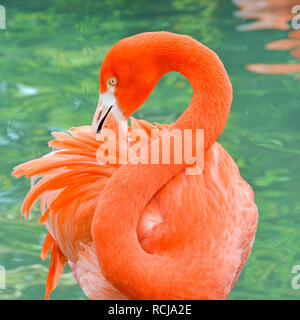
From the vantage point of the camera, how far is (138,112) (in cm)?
404

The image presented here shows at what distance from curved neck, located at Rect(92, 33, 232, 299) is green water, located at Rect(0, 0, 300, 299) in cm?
83

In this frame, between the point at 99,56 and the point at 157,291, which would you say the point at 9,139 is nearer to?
the point at 99,56

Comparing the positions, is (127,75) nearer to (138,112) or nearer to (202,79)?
(202,79)

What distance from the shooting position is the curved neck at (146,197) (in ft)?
6.69

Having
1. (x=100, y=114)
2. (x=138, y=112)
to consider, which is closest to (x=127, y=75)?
(x=100, y=114)

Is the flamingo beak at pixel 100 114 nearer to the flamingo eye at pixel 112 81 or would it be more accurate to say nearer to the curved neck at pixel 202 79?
the flamingo eye at pixel 112 81

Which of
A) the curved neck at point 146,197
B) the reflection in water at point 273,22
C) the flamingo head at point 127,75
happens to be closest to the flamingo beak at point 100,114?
the flamingo head at point 127,75

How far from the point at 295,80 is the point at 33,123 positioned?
77.3 inches

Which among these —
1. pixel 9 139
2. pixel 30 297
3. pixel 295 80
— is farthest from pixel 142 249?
pixel 295 80

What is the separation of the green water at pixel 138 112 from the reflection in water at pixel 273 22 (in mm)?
87

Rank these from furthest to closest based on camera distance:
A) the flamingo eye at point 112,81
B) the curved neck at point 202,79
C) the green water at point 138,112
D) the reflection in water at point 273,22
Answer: the reflection in water at point 273,22
the green water at point 138,112
the flamingo eye at point 112,81
the curved neck at point 202,79

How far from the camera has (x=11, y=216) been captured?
3.29 meters

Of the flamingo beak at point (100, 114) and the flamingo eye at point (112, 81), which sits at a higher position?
the flamingo eye at point (112, 81)

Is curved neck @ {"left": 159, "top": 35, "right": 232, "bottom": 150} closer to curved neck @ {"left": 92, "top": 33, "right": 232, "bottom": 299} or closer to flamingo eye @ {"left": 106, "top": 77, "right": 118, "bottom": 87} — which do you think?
curved neck @ {"left": 92, "top": 33, "right": 232, "bottom": 299}
